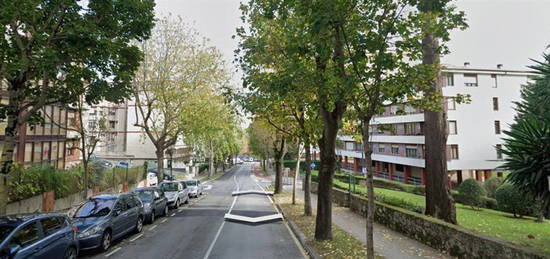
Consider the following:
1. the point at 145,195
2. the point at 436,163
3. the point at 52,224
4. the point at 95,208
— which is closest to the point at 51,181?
the point at 145,195

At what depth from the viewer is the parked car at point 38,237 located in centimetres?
622

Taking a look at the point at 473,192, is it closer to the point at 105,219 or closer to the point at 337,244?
the point at 337,244

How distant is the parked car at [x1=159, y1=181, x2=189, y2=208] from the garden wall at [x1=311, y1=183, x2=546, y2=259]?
11.9 m

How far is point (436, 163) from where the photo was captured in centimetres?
1211

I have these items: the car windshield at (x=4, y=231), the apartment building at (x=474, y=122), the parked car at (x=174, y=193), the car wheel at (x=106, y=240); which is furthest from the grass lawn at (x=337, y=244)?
the apartment building at (x=474, y=122)

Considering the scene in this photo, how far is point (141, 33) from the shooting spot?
9.77 meters

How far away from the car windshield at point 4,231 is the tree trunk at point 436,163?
42.6 ft

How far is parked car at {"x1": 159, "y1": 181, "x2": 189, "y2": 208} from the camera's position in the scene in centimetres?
1842

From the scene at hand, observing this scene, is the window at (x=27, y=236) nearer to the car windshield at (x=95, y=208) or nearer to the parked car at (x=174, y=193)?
the car windshield at (x=95, y=208)

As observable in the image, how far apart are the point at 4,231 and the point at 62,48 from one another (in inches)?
191

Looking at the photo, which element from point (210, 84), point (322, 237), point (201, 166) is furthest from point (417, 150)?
point (201, 166)

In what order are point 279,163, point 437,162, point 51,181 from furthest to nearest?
point 279,163
point 51,181
point 437,162

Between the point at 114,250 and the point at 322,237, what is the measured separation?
263 inches

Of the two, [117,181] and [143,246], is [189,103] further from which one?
[143,246]
